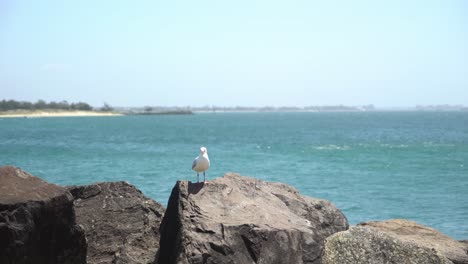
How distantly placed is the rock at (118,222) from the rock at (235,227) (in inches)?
23.4

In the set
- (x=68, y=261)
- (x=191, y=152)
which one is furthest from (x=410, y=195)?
(x=191, y=152)

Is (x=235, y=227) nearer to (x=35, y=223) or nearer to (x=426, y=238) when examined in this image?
(x=35, y=223)

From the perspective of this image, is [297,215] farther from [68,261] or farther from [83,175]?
[83,175]

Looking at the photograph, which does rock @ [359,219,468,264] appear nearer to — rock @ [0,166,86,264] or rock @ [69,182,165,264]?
rock @ [69,182,165,264]

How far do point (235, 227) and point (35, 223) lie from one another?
8.12 feet

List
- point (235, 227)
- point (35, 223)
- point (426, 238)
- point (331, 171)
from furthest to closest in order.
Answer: point (331, 171) < point (426, 238) < point (235, 227) < point (35, 223)

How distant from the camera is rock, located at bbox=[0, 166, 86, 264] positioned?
23.7 ft

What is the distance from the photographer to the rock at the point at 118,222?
30.3ft

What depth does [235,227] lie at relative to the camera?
27.1 feet

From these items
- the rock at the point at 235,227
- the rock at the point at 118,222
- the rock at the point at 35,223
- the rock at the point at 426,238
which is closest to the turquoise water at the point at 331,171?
the rock at the point at 426,238

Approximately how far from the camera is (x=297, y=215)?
9.83 meters

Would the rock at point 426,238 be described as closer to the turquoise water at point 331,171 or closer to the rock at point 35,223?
the rock at point 35,223

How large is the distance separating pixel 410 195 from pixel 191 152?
24.8 metres

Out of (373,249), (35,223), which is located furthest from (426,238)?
(35,223)
